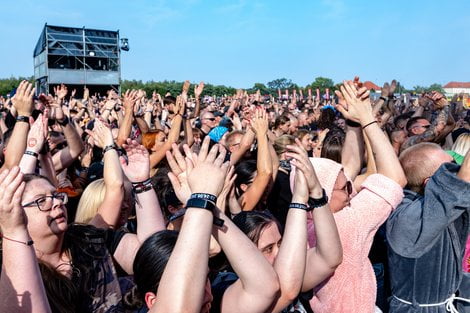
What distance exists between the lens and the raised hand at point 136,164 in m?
2.71

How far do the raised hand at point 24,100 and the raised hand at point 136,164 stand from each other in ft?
3.94

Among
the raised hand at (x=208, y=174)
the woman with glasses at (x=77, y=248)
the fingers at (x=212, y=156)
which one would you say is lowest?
the woman with glasses at (x=77, y=248)

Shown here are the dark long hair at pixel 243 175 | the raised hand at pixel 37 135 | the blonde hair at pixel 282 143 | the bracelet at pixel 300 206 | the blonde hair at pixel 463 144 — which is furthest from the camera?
the blonde hair at pixel 282 143

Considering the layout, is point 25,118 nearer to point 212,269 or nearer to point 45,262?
point 45,262

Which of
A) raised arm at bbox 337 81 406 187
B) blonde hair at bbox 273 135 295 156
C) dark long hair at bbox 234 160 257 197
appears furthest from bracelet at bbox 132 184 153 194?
blonde hair at bbox 273 135 295 156

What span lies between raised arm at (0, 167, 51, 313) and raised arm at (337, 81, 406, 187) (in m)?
1.74

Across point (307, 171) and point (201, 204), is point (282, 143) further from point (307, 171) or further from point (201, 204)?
point (201, 204)

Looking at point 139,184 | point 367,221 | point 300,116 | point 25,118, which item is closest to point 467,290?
point 367,221

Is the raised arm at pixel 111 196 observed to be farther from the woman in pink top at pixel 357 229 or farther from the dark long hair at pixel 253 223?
the woman in pink top at pixel 357 229

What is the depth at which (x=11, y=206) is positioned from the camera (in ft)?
5.22

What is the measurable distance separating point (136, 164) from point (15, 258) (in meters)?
1.20

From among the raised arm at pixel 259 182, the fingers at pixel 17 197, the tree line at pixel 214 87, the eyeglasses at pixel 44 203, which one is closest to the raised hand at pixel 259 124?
the raised arm at pixel 259 182

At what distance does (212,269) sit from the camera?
2412 millimetres

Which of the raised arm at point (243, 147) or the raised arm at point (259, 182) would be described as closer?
the raised arm at point (259, 182)
